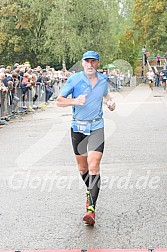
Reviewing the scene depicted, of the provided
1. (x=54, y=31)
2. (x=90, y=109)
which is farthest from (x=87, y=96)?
(x=54, y=31)

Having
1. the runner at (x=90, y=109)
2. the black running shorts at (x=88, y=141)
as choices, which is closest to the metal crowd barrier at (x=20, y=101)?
the black running shorts at (x=88, y=141)

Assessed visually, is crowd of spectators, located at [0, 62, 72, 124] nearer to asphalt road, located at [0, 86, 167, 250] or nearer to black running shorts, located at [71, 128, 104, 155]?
asphalt road, located at [0, 86, 167, 250]

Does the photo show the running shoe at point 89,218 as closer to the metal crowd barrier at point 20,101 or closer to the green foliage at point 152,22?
the metal crowd barrier at point 20,101

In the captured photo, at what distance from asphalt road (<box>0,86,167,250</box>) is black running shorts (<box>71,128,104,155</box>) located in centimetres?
78

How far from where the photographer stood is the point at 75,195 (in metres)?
7.41

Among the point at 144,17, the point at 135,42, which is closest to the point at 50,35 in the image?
the point at 144,17

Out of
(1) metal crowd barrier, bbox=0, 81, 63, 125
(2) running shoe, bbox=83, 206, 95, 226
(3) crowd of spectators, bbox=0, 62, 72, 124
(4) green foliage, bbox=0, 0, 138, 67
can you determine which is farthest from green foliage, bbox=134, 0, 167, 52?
(2) running shoe, bbox=83, 206, 95, 226

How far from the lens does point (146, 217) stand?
20.4ft

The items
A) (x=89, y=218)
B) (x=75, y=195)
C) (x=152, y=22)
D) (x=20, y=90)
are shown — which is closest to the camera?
(x=89, y=218)

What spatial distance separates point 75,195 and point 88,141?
1.38m

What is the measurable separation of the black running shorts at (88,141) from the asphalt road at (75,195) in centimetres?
78

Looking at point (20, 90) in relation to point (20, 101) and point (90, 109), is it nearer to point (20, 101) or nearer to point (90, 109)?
point (20, 101)

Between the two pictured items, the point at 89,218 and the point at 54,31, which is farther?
the point at 54,31

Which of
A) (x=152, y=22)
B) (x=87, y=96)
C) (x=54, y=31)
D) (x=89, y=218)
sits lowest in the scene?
(x=54, y=31)
